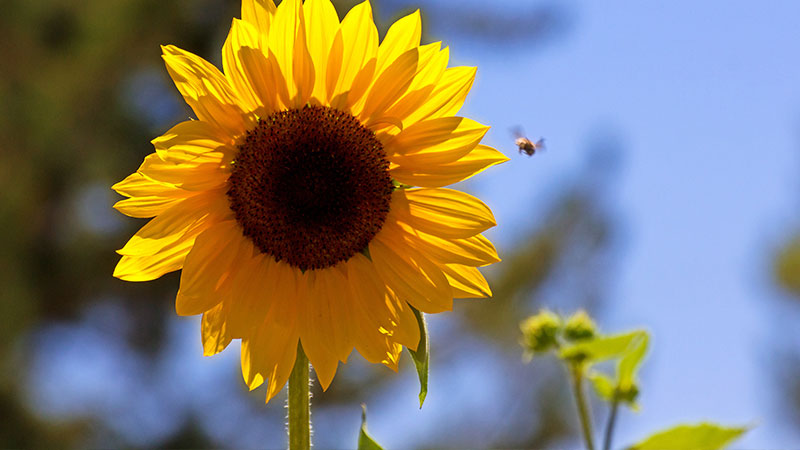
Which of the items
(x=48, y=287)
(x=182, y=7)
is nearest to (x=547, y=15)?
(x=182, y=7)

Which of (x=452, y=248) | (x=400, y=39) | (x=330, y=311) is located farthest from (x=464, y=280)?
(x=400, y=39)

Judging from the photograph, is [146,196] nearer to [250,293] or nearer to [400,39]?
[250,293]

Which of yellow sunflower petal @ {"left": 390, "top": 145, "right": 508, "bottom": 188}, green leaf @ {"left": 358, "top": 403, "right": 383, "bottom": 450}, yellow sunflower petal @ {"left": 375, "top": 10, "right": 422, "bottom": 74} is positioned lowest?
green leaf @ {"left": 358, "top": 403, "right": 383, "bottom": 450}

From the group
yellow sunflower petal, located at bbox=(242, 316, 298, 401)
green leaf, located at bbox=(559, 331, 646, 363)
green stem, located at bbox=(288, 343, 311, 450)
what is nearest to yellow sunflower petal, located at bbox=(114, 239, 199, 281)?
yellow sunflower petal, located at bbox=(242, 316, 298, 401)

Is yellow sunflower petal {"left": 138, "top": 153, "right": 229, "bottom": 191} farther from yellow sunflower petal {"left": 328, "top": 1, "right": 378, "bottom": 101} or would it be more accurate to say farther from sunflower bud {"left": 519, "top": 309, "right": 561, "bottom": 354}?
sunflower bud {"left": 519, "top": 309, "right": 561, "bottom": 354}

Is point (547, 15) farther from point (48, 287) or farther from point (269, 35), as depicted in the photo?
point (269, 35)

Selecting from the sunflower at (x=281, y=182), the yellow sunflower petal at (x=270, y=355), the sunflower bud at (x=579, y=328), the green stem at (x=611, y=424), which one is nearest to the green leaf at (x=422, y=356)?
the sunflower at (x=281, y=182)
